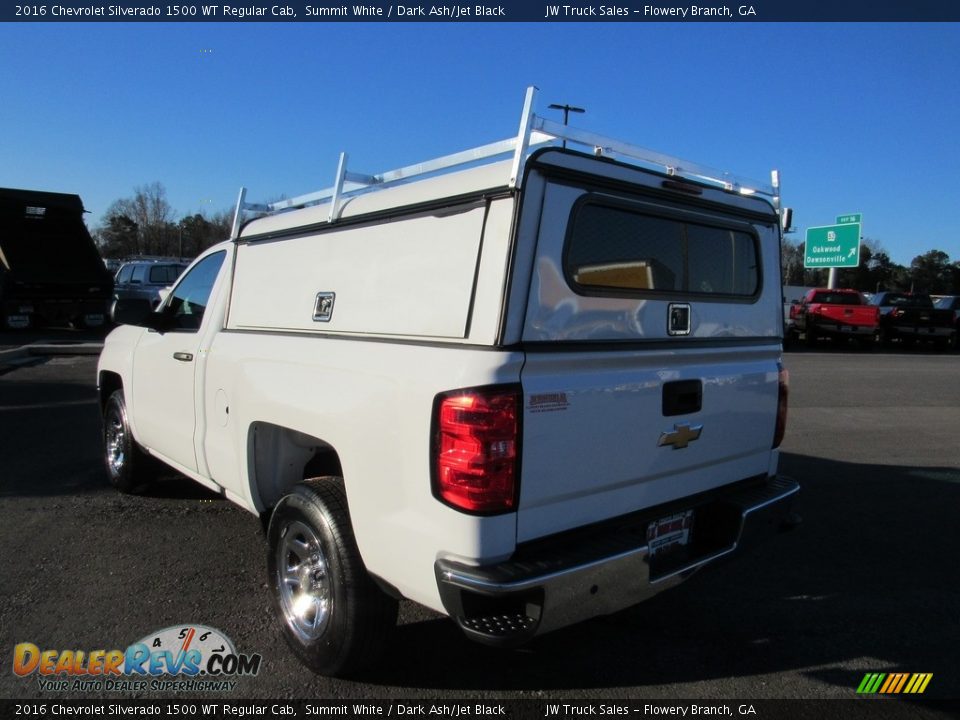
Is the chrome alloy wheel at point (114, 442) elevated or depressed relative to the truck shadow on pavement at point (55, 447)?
elevated

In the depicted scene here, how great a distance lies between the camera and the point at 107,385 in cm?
579

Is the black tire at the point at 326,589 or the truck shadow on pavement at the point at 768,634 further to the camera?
the truck shadow on pavement at the point at 768,634

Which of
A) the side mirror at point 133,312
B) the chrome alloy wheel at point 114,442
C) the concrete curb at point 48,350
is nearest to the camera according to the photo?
the side mirror at point 133,312

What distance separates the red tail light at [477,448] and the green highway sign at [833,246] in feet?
108

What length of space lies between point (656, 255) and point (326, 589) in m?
2.10

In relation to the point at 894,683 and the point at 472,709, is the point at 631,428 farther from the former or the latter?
the point at 894,683

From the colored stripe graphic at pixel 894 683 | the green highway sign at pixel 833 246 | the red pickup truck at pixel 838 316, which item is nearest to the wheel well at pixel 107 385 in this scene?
the colored stripe graphic at pixel 894 683

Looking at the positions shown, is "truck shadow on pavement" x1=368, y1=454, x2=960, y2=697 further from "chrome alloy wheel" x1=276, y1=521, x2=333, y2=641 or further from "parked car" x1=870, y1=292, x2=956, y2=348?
"parked car" x1=870, y1=292, x2=956, y2=348

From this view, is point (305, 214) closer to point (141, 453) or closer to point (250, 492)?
point (250, 492)

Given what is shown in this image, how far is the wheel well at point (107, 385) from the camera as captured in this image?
5.67m

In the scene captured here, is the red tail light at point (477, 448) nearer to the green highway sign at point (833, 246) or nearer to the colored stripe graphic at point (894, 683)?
the colored stripe graphic at point (894, 683)

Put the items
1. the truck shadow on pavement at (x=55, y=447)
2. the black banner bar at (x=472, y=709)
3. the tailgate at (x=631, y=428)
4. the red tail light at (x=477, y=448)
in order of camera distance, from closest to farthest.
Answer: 1. the red tail light at (x=477, y=448)
2. the tailgate at (x=631, y=428)
3. the black banner bar at (x=472, y=709)
4. the truck shadow on pavement at (x=55, y=447)

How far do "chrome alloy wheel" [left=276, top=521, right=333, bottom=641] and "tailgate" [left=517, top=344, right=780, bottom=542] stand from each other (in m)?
1.02

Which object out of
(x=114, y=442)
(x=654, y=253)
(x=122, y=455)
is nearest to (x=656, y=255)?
(x=654, y=253)
